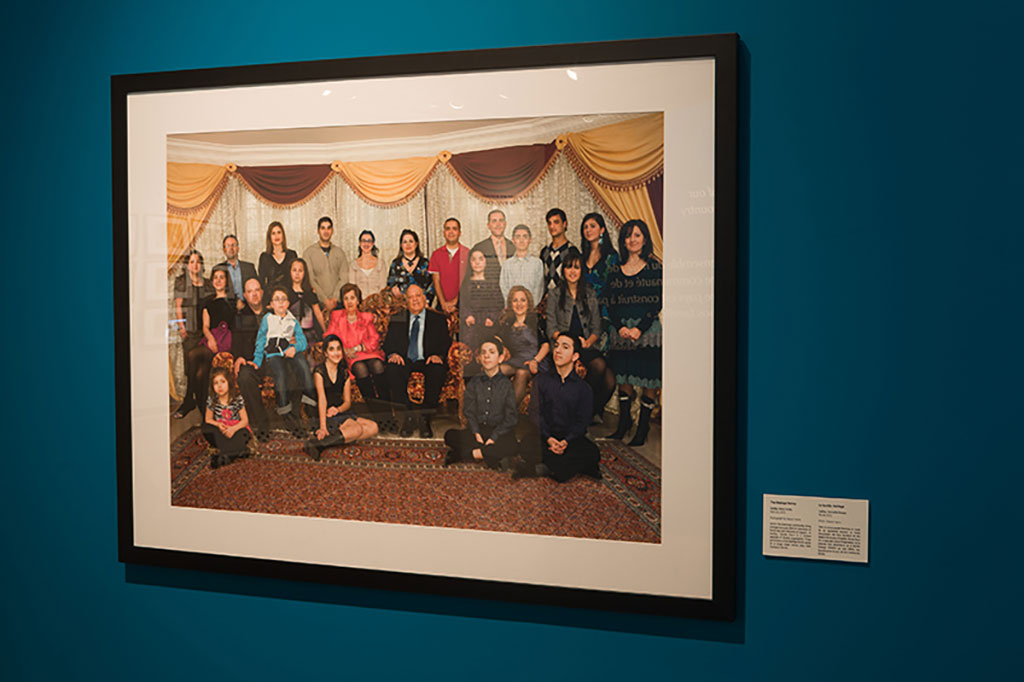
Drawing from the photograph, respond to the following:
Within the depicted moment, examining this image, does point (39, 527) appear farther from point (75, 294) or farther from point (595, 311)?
point (595, 311)

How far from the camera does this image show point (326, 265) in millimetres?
1222

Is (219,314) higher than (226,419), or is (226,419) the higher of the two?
(219,314)

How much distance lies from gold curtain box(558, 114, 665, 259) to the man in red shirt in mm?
226

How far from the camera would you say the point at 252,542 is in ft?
4.20

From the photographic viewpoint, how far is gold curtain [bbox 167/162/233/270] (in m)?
1.27

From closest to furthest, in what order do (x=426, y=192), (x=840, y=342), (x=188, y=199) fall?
1. (x=840, y=342)
2. (x=426, y=192)
3. (x=188, y=199)

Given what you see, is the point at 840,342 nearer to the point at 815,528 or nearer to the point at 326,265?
the point at 815,528

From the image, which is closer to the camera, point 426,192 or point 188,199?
point 426,192

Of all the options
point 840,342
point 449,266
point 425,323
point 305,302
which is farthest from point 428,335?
point 840,342

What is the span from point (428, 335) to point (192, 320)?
1.49 ft

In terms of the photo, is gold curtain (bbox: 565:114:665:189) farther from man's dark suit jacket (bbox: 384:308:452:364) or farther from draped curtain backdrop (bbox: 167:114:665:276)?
man's dark suit jacket (bbox: 384:308:452:364)

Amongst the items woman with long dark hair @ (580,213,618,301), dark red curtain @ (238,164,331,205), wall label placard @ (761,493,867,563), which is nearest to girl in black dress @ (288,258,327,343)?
dark red curtain @ (238,164,331,205)

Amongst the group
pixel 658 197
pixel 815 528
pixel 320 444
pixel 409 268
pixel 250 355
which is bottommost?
pixel 815 528

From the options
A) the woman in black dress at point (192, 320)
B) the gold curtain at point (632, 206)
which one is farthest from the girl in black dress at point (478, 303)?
the woman in black dress at point (192, 320)
